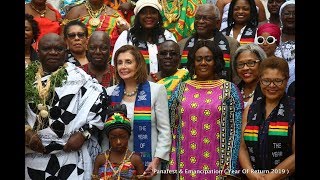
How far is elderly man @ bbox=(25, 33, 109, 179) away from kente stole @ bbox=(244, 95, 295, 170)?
4.48 feet

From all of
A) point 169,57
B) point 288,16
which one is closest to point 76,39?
point 169,57

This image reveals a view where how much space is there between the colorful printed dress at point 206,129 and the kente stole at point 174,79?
0.38 metres

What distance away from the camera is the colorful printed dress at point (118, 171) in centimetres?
726

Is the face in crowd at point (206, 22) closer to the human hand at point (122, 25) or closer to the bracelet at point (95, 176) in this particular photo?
the human hand at point (122, 25)

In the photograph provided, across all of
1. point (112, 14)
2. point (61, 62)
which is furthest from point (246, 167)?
point (112, 14)

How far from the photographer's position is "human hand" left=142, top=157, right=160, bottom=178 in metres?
7.34

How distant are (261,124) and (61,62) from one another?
1.94 m

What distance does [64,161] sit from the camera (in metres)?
7.55

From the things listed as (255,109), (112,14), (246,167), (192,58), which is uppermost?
(112,14)

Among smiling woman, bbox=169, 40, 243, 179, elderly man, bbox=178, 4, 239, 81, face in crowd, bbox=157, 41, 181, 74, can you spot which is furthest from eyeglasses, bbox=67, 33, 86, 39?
smiling woman, bbox=169, 40, 243, 179

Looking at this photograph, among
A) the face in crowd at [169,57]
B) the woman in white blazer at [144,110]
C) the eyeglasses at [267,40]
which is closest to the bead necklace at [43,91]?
the woman in white blazer at [144,110]

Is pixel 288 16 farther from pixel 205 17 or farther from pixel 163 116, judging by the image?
pixel 163 116

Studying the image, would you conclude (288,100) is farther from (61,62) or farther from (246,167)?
(61,62)

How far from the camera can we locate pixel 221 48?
27.2ft
